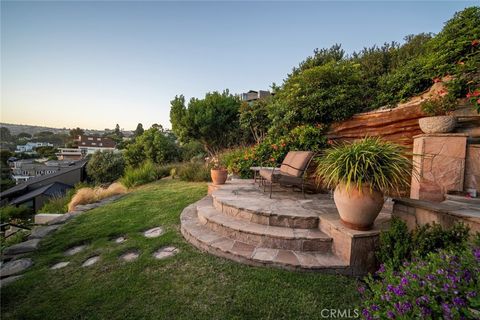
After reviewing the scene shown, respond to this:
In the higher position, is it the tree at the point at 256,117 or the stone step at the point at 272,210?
the tree at the point at 256,117

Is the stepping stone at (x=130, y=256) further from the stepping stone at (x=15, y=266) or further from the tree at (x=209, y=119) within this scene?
the tree at (x=209, y=119)

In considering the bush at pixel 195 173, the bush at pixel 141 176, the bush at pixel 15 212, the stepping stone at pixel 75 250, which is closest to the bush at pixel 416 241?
the stepping stone at pixel 75 250

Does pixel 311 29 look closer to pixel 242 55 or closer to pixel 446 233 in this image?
pixel 242 55

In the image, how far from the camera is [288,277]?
199 cm

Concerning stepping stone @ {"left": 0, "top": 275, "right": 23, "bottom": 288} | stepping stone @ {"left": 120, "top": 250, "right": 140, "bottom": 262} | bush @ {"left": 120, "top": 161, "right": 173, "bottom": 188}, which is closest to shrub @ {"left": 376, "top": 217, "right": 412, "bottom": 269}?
stepping stone @ {"left": 120, "top": 250, "right": 140, "bottom": 262}

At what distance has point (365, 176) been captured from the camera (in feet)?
6.59

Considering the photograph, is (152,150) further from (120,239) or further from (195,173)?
(120,239)

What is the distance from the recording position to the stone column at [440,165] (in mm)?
2982

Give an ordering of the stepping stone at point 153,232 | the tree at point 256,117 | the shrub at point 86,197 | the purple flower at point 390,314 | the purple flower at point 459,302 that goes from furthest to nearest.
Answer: the tree at point 256,117 < the shrub at point 86,197 < the stepping stone at point 153,232 < the purple flower at point 390,314 < the purple flower at point 459,302

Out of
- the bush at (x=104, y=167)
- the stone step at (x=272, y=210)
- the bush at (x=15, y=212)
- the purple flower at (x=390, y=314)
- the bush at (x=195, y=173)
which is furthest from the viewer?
the bush at (x=104, y=167)

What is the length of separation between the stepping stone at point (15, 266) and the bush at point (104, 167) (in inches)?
448

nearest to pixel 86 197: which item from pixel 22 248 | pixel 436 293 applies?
pixel 22 248

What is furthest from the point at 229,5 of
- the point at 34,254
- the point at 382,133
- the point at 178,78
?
the point at 34,254

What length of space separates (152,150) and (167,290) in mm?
13526
